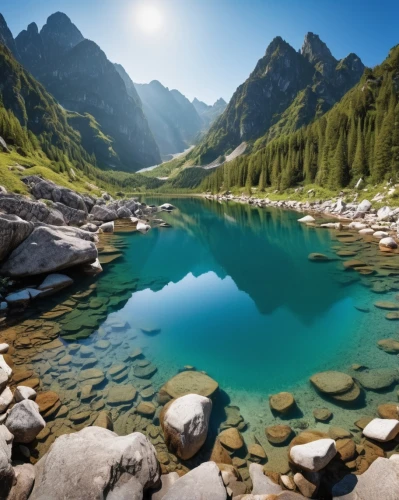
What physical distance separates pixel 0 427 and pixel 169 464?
3.82 m

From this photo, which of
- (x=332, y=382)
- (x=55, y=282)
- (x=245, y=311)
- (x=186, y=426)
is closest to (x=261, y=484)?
(x=186, y=426)

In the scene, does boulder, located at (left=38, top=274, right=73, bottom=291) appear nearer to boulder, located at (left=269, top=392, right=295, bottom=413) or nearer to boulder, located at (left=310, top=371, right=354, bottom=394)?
boulder, located at (left=269, top=392, right=295, bottom=413)

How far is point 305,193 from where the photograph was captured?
70375mm

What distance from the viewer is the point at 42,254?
16.2 m

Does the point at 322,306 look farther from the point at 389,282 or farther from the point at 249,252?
the point at 249,252

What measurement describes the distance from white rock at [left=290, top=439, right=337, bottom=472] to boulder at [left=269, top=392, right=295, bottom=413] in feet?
5.67

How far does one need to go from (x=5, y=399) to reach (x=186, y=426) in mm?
4993

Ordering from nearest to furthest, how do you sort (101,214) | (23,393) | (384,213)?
(23,393), (384,213), (101,214)

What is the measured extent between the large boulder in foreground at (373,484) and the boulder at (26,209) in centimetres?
2380

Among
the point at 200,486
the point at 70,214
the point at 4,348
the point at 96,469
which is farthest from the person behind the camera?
the point at 70,214

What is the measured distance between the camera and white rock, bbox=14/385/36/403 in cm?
752

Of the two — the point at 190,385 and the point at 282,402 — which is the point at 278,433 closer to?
the point at 282,402

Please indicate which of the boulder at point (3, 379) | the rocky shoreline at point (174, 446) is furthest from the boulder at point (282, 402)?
the boulder at point (3, 379)

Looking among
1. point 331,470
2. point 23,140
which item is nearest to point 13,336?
point 331,470
